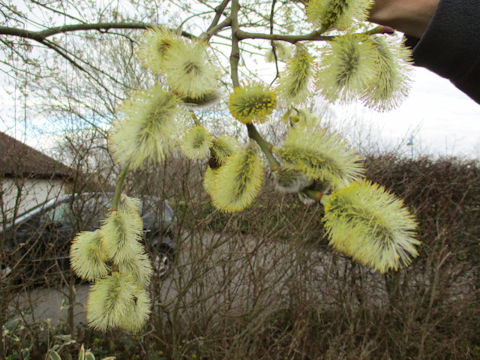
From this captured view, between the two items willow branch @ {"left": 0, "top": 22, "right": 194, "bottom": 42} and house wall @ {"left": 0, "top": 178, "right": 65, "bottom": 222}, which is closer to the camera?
willow branch @ {"left": 0, "top": 22, "right": 194, "bottom": 42}

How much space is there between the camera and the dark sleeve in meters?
0.55

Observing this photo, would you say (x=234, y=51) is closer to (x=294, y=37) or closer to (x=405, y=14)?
(x=294, y=37)

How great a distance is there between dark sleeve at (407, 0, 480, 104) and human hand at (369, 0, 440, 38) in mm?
50

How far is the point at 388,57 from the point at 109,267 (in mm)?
701

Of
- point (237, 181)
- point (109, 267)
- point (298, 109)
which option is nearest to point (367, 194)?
point (237, 181)

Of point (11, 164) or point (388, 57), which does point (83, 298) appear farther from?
point (388, 57)

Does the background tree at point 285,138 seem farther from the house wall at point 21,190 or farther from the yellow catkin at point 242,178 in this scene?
the house wall at point 21,190

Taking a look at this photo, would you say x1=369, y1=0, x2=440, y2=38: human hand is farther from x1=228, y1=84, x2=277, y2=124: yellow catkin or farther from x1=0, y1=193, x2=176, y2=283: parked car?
x1=0, y1=193, x2=176, y2=283: parked car

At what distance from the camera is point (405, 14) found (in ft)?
2.03

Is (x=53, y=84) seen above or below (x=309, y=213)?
above

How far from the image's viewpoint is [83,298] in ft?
15.8

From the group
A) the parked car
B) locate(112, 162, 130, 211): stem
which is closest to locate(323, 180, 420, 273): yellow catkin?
locate(112, 162, 130, 211): stem

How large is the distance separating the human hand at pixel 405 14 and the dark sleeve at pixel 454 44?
5 cm

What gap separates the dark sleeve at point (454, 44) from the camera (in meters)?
0.55
